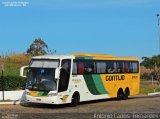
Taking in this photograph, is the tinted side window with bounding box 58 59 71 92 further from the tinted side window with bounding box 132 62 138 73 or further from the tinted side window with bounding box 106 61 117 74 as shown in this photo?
the tinted side window with bounding box 132 62 138 73

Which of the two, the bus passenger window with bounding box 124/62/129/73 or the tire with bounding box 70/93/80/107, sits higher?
the bus passenger window with bounding box 124/62/129/73

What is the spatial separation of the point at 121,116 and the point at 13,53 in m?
45.5

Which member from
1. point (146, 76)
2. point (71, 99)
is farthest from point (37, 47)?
point (71, 99)

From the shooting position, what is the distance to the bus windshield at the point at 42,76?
26812mm

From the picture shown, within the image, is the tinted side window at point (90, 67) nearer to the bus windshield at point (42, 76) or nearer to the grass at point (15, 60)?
the bus windshield at point (42, 76)

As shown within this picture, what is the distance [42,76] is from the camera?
27.1 meters

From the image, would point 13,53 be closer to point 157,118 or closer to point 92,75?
point 92,75

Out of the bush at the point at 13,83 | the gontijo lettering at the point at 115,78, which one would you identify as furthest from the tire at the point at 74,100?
the bush at the point at 13,83

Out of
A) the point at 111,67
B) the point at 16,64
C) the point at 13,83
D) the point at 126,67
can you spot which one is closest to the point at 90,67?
the point at 111,67

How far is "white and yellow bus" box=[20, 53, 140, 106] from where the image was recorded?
88.0ft

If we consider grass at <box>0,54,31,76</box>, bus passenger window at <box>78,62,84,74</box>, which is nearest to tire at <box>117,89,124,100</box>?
bus passenger window at <box>78,62,84,74</box>

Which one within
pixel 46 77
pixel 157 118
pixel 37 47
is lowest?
pixel 157 118

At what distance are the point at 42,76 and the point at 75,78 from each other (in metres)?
2.36

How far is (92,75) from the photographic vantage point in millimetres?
30531
